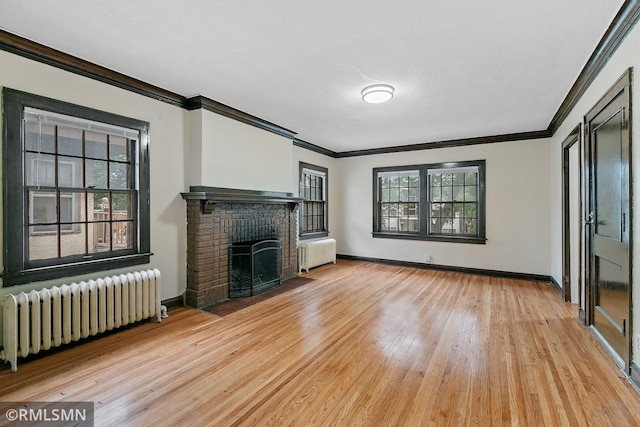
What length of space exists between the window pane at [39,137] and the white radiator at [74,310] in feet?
4.19

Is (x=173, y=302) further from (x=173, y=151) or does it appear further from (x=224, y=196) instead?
(x=173, y=151)

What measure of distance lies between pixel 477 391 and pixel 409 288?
275cm

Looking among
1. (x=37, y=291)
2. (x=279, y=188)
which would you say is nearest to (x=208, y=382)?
(x=37, y=291)

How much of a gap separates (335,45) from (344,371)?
8.81ft

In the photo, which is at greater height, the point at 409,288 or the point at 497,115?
the point at 497,115

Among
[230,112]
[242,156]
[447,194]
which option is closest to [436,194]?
[447,194]

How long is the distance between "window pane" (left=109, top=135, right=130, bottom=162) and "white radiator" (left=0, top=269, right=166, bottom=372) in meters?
1.30

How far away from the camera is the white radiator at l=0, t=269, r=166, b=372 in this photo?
240cm

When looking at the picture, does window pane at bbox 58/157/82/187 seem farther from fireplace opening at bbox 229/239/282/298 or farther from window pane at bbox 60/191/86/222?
fireplace opening at bbox 229/239/282/298

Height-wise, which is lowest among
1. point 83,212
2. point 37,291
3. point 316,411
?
point 316,411

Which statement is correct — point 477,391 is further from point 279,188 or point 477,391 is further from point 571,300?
point 279,188

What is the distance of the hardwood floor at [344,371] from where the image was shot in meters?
1.90

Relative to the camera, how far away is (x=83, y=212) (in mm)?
3074

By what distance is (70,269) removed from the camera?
2883mm
